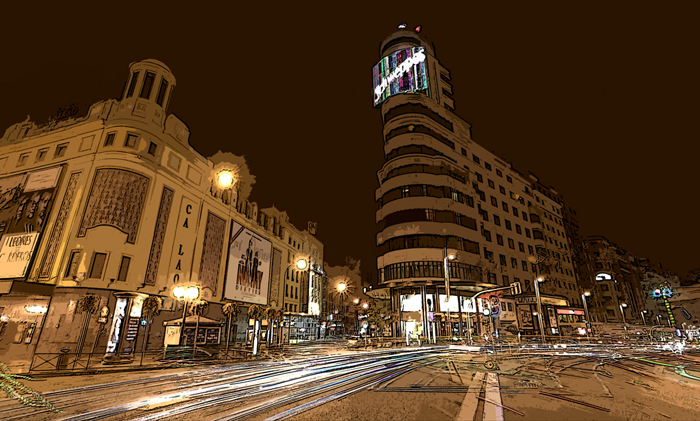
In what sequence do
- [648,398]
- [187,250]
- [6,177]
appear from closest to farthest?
[648,398] → [6,177] → [187,250]

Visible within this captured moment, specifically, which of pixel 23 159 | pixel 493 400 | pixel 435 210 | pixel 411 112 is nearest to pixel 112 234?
pixel 23 159

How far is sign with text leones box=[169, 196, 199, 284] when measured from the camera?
32.2 m

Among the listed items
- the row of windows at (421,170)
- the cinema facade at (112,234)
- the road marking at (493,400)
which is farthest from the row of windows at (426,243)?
the road marking at (493,400)

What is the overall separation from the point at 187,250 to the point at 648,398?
36.5 meters

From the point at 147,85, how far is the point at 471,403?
40225mm

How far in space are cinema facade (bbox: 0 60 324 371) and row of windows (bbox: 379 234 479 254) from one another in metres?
22.8

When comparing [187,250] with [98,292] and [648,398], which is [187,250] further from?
[648,398]

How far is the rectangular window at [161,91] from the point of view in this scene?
3384 cm

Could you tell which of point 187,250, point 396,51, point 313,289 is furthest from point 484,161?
point 187,250

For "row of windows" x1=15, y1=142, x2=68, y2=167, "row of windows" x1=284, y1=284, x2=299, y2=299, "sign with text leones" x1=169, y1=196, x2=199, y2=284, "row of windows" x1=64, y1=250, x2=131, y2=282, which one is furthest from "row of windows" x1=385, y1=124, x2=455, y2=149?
"row of windows" x1=64, y1=250, x2=131, y2=282

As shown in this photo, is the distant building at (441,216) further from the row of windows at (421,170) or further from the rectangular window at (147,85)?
the rectangular window at (147,85)

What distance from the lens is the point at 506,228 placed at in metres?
65.4

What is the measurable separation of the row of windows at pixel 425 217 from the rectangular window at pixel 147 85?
3824 cm

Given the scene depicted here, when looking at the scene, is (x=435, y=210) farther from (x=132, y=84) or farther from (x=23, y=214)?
(x=23, y=214)
